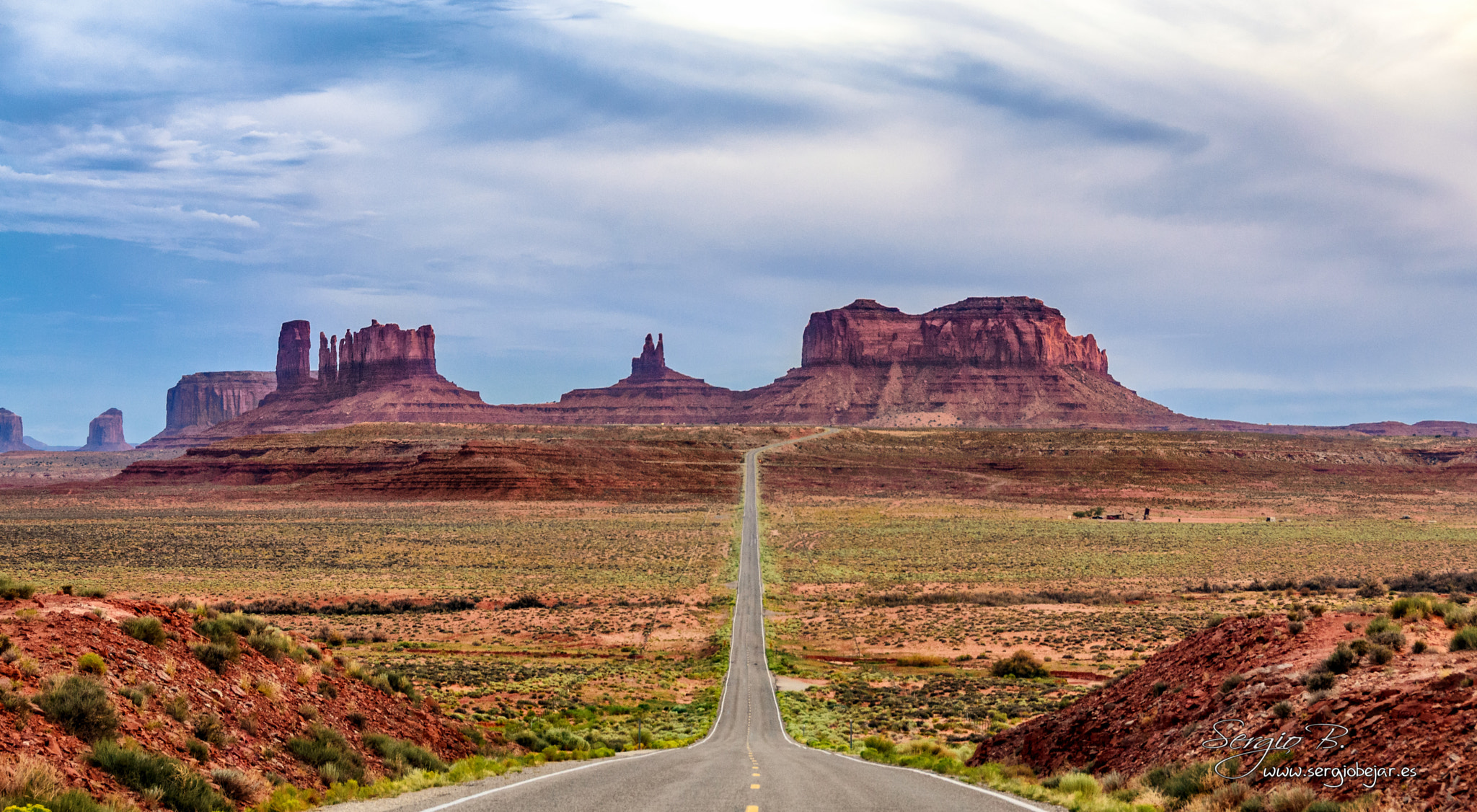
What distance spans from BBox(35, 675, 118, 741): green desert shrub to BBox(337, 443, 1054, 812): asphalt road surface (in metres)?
2.35

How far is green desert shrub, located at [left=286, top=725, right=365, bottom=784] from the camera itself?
11039 millimetres

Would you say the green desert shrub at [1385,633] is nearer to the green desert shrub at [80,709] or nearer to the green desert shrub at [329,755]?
the green desert shrub at [329,755]

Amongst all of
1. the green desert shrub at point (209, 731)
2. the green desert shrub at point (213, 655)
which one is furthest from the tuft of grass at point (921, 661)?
the green desert shrub at point (209, 731)

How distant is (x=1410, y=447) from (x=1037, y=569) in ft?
370

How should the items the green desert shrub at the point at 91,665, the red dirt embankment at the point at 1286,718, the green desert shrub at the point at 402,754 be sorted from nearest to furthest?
the red dirt embankment at the point at 1286,718, the green desert shrub at the point at 91,665, the green desert shrub at the point at 402,754

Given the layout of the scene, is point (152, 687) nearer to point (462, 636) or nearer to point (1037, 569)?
point (462, 636)

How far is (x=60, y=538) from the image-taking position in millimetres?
71062

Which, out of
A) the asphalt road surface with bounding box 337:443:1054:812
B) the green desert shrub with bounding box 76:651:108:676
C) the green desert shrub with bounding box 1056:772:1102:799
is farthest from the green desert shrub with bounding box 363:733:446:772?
the green desert shrub with bounding box 1056:772:1102:799

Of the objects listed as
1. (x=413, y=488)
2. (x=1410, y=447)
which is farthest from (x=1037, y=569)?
(x=1410, y=447)

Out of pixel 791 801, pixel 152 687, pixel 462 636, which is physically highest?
pixel 152 687

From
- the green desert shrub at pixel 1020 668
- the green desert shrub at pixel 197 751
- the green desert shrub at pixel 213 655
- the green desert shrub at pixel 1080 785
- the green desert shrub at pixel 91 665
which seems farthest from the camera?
the green desert shrub at pixel 1020 668

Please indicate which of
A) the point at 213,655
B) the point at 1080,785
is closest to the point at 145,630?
the point at 213,655

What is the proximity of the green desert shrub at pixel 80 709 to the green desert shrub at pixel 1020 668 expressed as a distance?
25709mm

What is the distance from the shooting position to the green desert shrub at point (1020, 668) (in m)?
29.4
